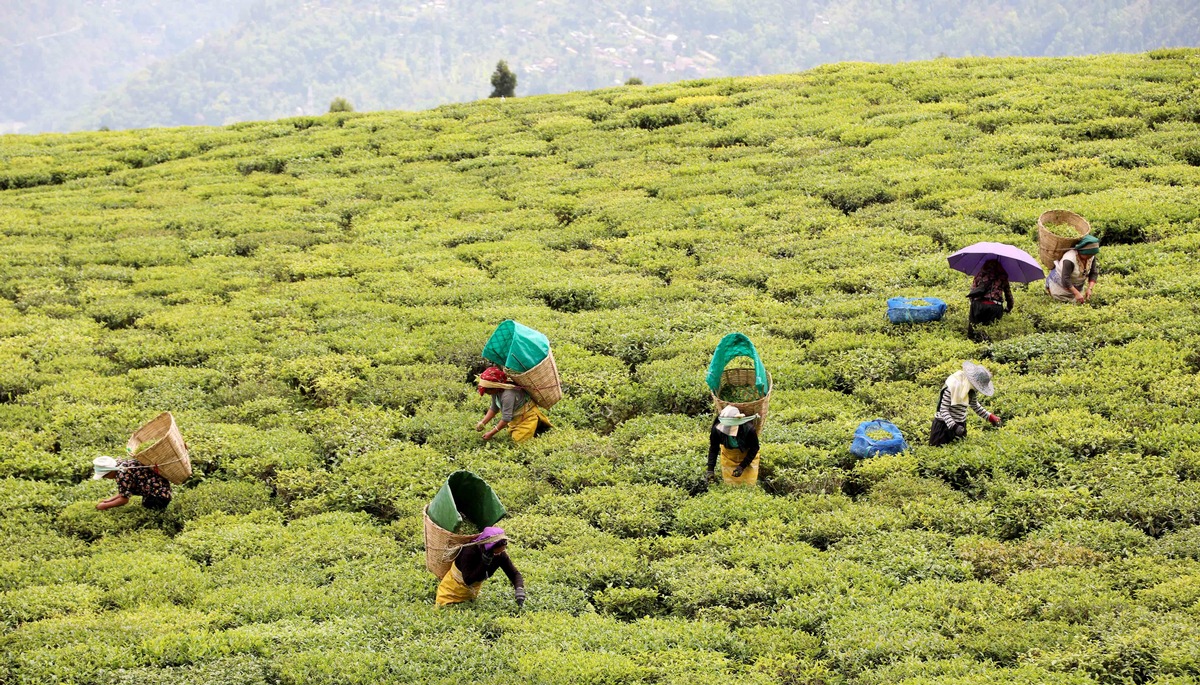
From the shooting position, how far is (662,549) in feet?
42.7

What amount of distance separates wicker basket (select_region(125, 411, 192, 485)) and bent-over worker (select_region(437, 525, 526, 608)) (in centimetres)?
495

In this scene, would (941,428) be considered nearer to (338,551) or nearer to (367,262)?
(338,551)

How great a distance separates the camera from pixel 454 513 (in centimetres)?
1152

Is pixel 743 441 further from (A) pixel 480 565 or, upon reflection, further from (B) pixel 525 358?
(A) pixel 480 565

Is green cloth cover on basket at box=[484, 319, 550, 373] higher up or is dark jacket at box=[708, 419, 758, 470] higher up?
green cloth cover on basket at box=[484, 319, 550, 373]

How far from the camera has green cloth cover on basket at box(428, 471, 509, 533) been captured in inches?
455

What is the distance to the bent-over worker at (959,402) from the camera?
13.9 metres

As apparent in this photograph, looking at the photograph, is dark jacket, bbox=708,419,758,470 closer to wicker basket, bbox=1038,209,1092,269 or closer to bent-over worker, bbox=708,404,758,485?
bent-over worker, bbox=708,404,758,485

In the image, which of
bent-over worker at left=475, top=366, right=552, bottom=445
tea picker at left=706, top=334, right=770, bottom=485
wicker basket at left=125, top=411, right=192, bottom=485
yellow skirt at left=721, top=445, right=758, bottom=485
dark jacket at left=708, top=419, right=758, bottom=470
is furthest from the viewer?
bent-over worker at left=475, top=366, right=552, bottom=445

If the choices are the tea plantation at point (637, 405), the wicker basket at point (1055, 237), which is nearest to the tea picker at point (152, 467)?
the tea plantation at point (637, 405)

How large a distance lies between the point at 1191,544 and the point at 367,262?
59.8 feet

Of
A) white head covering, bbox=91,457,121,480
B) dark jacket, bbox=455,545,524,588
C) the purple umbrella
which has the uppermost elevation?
the purple umbrella

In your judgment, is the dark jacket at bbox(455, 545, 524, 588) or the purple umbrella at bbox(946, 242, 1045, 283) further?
the purple umbrella at bbox(946, 242, 1045, 283)

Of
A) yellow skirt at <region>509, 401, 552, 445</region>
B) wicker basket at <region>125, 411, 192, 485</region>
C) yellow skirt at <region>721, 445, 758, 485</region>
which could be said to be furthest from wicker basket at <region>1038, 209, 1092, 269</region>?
wicker basket at <region>125, 411, 192, 485</region>
